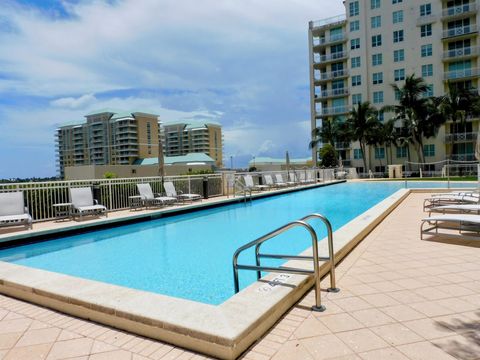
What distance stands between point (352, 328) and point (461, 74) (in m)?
45.6

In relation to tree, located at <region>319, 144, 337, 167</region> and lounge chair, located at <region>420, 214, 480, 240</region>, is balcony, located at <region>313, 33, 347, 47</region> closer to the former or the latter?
tree, located at <region>319, 144, 337, 167</region>

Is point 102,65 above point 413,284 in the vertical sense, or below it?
above

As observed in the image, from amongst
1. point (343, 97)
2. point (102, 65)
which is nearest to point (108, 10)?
point (102, 65)

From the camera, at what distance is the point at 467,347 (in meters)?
2.43

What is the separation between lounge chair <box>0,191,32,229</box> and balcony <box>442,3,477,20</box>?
46.5m

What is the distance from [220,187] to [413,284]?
500 inches

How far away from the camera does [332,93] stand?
4656 cm

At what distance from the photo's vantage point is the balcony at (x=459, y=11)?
38406mm

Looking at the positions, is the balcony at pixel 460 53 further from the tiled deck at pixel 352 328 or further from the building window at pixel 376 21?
the tiled deck at pixel 352 328

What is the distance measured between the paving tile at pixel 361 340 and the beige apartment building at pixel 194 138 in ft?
453

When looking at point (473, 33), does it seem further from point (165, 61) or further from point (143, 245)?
point (143, 245)

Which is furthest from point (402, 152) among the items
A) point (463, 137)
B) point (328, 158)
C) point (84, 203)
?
point (84, 203)

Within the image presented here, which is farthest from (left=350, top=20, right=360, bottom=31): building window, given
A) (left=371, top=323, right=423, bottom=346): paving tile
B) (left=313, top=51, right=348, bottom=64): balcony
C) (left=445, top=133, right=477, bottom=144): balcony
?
(left=371, top=323, right=423, bottom=346): paving tile

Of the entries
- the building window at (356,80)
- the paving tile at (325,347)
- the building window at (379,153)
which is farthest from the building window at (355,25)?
the paving tile at (325,347)
